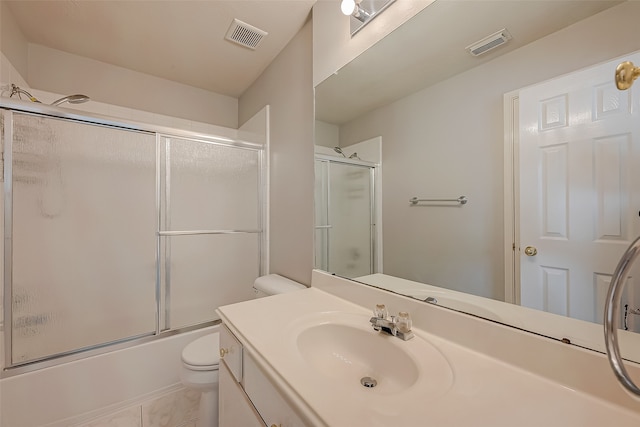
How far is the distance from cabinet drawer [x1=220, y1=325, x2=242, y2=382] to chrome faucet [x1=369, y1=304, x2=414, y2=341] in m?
0.46

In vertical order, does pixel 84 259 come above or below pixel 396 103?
below

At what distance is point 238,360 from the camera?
82cm

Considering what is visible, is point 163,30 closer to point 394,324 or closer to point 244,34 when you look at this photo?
point 244,34

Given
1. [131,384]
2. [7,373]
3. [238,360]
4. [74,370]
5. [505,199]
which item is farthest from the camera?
[131,384]

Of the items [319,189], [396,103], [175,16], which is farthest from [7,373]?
[396,103]

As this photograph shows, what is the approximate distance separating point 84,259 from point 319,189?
4.54 feet

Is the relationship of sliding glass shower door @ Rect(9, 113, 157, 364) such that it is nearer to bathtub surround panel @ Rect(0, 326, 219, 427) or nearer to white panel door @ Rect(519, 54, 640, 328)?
bathtub surround panel @ Rect(0, 326, 219, 427)

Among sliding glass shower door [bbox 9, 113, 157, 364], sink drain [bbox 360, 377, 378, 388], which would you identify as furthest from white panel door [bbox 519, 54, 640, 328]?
sliding glass shower door [bbox 9, 113, 157, 364]

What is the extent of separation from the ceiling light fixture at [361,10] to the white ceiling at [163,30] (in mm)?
433

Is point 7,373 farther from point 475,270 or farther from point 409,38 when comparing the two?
point 409,38

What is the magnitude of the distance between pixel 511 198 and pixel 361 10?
39.1 inches

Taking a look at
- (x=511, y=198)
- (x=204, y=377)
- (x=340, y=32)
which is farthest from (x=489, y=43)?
(x=204, y=377)

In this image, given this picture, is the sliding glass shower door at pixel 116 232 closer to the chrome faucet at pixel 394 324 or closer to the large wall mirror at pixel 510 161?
the large wall mirror at pixel 510 161

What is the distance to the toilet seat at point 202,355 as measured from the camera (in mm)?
1260
